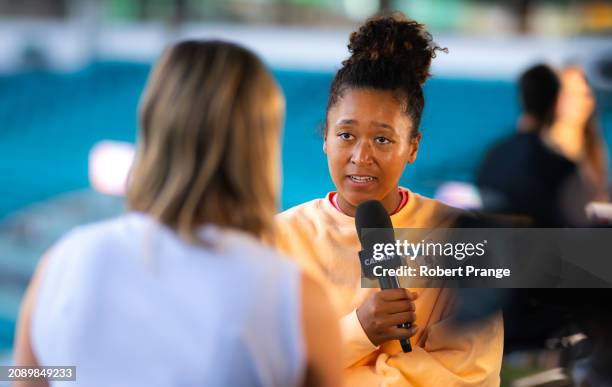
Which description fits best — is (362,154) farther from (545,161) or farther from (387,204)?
(545,161)

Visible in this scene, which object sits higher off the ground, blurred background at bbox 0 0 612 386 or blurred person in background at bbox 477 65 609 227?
blurred background at bbox 0 0 612 386

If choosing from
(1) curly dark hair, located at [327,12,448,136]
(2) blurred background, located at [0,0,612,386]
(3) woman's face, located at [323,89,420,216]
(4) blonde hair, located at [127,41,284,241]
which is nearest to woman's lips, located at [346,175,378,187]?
(3) woman's face, located at [323,89,420,216]

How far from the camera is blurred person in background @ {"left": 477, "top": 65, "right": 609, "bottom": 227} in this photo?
9.16 ft

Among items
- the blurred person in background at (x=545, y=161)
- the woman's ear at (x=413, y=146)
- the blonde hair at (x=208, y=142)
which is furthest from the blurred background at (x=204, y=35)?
the blonde hair at (x=208, y=142)

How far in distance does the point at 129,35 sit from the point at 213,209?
27.6 ft

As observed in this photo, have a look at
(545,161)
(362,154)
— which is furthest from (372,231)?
(545,161)

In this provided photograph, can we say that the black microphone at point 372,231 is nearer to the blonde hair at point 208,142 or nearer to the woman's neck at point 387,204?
the woman's neck at point 387,204

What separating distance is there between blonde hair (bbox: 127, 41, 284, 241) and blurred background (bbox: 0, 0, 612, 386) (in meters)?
3.16

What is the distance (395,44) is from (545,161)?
65.9 inches

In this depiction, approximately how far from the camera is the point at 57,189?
23.3 ft

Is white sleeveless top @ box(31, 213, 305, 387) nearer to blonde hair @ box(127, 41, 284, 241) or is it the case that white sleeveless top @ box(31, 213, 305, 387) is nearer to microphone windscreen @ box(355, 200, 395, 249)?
blonde hair @ box(127, 41, 284, 241)

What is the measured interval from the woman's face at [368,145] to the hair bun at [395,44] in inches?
2.2

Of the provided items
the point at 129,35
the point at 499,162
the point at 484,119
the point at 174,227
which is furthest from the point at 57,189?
the point at 174,227

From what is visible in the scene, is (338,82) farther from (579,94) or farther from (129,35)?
(129,35)
